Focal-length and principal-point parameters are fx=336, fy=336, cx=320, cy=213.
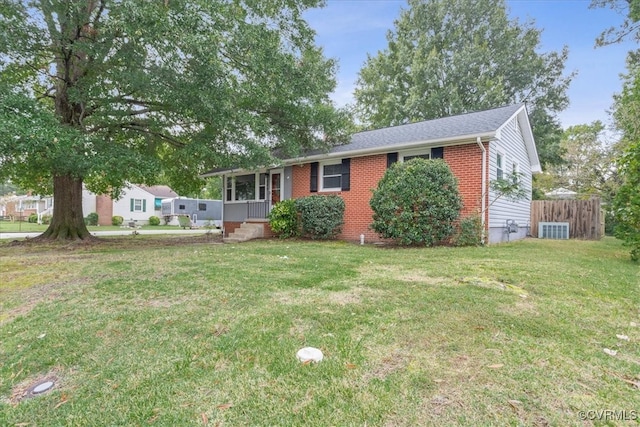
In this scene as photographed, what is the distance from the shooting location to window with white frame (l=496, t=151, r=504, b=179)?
1023 cm

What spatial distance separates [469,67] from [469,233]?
18174 millimetres

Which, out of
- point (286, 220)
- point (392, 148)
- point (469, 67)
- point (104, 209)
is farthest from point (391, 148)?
point (104, 209)

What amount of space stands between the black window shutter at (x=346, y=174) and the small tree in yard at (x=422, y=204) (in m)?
2.74

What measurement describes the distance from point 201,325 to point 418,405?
6.65 ft

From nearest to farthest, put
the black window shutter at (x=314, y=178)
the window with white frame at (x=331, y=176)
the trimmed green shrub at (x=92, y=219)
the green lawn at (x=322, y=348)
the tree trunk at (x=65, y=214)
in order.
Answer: the green lawn at (x=322, y=348), the tree trunk at (x=65, y=214), the window with white frame at (x=331, y=176), the black window shutter at (x=314, y=178), the trimmed green shrub at (x=92, y=219)

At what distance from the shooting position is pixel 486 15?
2317 cm

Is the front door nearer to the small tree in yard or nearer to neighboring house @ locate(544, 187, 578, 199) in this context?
the small tree in yard

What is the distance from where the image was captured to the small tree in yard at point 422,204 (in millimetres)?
8664

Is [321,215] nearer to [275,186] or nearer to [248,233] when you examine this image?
[248,233]

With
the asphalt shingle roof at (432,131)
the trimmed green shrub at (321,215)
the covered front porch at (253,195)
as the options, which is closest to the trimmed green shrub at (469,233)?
the asphalt shingle roof at (432,131)

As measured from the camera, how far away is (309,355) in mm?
2436

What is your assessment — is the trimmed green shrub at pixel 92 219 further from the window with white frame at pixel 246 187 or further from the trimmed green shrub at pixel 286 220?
the trimmed green shrub at pixel 286 220

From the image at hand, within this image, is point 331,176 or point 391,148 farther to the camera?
point 331,176

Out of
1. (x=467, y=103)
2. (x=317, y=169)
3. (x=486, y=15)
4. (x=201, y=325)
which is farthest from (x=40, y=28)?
(x=486, y=15)
